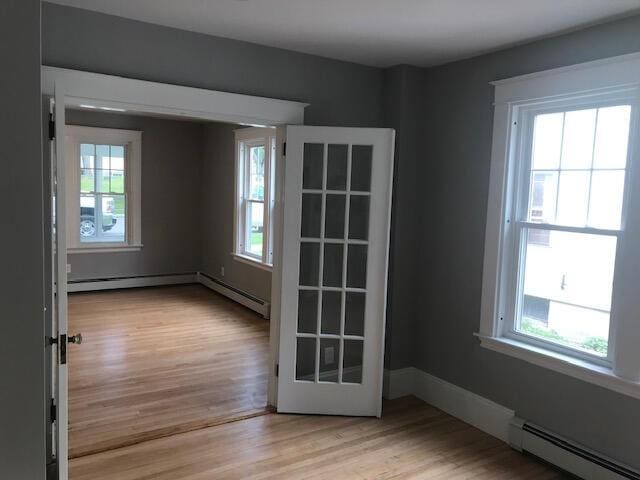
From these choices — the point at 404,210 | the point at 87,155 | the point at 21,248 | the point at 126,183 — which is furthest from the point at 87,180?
the point at 21,248

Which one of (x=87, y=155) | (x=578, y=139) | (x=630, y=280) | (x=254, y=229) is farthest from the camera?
(x=87, y=155)

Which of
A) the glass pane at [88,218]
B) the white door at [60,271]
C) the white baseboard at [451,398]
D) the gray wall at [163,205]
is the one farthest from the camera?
the gray wall at [163,205]

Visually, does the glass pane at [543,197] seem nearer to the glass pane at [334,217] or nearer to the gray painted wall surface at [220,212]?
the glass pane at [334,217]

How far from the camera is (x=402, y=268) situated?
13.5 ft

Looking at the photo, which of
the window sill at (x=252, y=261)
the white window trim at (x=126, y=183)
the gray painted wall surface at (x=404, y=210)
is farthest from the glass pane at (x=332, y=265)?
the white window trim at (x=126, y=183)

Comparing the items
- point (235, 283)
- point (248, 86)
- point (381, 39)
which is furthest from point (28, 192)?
point (235, 283)

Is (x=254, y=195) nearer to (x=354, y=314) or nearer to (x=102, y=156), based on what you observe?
(x=102, y=156)

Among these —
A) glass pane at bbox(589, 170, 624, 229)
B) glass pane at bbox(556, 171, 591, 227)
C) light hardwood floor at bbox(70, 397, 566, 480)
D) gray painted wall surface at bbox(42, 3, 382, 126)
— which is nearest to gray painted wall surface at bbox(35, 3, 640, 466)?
gray painted wall surface at bbox(42, 3, 382, 126)

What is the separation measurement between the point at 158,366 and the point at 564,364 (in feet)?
10.9

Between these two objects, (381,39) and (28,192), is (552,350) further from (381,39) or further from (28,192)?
(28,192)

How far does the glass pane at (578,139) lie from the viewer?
3.00 meters

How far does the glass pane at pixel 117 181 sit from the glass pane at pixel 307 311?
498cm

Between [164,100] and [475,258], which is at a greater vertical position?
[164,100]

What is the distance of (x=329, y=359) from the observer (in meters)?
3.80
